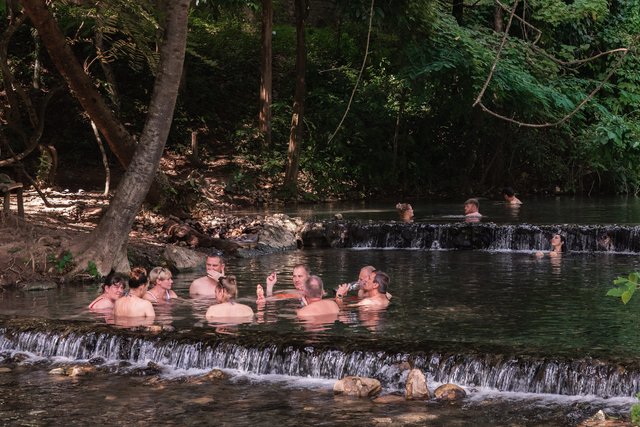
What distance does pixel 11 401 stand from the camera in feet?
32.8

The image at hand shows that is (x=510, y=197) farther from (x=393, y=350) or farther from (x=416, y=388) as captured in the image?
(x=416, y=388)

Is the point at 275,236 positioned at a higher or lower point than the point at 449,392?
higher

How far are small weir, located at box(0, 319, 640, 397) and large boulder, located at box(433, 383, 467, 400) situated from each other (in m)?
0.37

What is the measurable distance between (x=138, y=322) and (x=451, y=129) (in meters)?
25.1

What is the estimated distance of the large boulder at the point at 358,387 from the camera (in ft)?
33.0

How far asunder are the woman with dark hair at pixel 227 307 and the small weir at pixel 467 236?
9.80m

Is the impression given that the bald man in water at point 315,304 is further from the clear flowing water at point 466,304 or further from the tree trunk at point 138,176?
the tree trunk at point 138,176

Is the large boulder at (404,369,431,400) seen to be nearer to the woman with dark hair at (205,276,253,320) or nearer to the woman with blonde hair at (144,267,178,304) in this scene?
the woman with dark hair at (205,276,253,320)

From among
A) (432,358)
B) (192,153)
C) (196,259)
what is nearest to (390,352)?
(432,358)

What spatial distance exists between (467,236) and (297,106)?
29.7ft

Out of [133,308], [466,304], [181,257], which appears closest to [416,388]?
[466,304]

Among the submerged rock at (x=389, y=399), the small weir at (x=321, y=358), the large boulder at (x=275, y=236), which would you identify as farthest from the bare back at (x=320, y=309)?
the large boulder at (x=275, y=236)

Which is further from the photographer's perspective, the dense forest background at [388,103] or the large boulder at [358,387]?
the dense forest background at [388,103]

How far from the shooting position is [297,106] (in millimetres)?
29984
